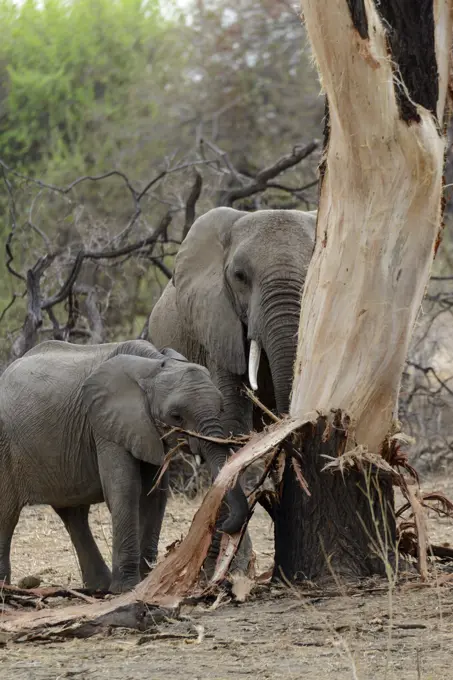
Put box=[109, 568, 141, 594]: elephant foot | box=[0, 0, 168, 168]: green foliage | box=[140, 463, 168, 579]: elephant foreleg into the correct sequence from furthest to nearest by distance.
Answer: box=[0, 0, 168, 168]: green foliage → box=[140, 463, 168, 579]: elephant foreleg → box=[109, 568, 141, 594]: elephant foot

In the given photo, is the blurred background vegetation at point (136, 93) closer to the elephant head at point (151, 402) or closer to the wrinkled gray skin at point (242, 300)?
the wrinkled gray skin at point (242, 300)

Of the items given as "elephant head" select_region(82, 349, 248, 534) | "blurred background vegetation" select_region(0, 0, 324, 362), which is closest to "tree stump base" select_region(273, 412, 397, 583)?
"elephant head" select_region(82, 349, 248, 534)

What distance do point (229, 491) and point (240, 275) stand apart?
1.62 m

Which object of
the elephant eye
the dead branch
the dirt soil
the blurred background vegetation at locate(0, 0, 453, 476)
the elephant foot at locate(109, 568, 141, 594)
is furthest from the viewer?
the blurred background vegetation at locate(0, 0, 453, 476)

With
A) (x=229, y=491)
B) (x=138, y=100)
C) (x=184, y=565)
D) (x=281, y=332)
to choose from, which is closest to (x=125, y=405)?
(x=281, y=332)

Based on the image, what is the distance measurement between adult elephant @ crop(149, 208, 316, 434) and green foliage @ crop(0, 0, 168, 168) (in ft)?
38.7

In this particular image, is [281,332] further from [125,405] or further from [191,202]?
[191,202]

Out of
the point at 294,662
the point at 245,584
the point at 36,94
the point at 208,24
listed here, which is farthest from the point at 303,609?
the point at 208,24

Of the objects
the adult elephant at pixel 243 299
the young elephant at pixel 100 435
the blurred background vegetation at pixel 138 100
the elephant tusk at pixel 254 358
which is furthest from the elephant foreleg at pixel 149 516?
the blurred background vegetation at pixel 138 100

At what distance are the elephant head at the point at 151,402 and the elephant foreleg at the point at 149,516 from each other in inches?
16.1

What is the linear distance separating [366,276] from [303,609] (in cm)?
147

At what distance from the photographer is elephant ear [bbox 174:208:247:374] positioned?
6.95 m

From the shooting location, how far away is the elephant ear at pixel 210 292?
6.95m

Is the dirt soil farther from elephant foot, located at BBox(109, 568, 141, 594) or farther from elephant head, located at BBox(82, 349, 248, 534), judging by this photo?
elephant head, located at BBox(82, 349, 248, 534)
